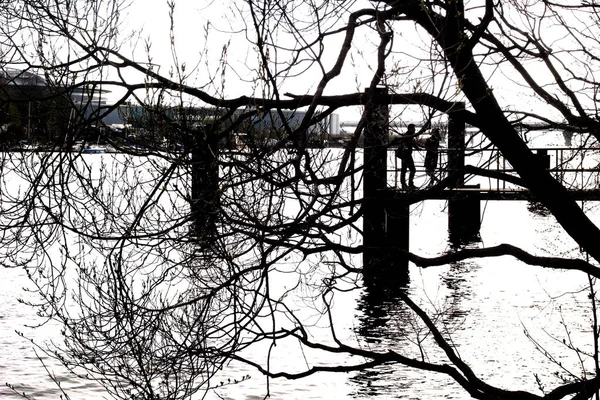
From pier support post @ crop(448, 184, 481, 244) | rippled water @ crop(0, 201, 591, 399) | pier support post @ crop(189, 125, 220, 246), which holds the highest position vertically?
pier support post @ crop(189, 125, 220, 246)

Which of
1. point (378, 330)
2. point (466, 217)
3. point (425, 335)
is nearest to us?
point (425, 335)

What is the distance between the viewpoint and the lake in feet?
56.3

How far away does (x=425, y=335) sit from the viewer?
11.9 metres

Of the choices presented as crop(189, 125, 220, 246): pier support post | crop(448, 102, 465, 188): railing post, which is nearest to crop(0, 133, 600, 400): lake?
crop(448, 102, 465, 188): railing post

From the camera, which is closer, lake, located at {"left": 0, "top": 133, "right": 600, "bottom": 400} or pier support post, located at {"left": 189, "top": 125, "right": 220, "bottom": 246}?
pier support post, located at {"left": 189, "top": 125, "right": 220, "bottom": 246}

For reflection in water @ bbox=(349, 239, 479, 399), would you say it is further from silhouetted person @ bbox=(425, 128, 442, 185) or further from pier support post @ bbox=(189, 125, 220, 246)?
pier support post @ bbox=(189, 125, 220, 246)

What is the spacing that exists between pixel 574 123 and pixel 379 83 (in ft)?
8.28

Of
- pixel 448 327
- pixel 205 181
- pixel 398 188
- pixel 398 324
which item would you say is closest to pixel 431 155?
pixel 398 188

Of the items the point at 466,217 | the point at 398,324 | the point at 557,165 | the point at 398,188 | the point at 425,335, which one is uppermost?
the point at 557,165

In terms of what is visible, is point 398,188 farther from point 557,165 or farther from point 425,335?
point 557,165

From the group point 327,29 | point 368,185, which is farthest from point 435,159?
point 368,185

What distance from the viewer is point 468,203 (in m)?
33.0

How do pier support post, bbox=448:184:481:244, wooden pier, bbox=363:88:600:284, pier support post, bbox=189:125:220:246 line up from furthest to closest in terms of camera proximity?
1. pier support post, bbox=448:184:481:244
2. wooden pier, bbox=363:88:600:284
3. pier support post, bbox=189:125:220:246

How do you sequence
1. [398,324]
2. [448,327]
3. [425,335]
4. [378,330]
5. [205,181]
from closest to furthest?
1. [205,181]
2. [425,335]
3. [398,324]
4. [378,330]
5. [448,327]
